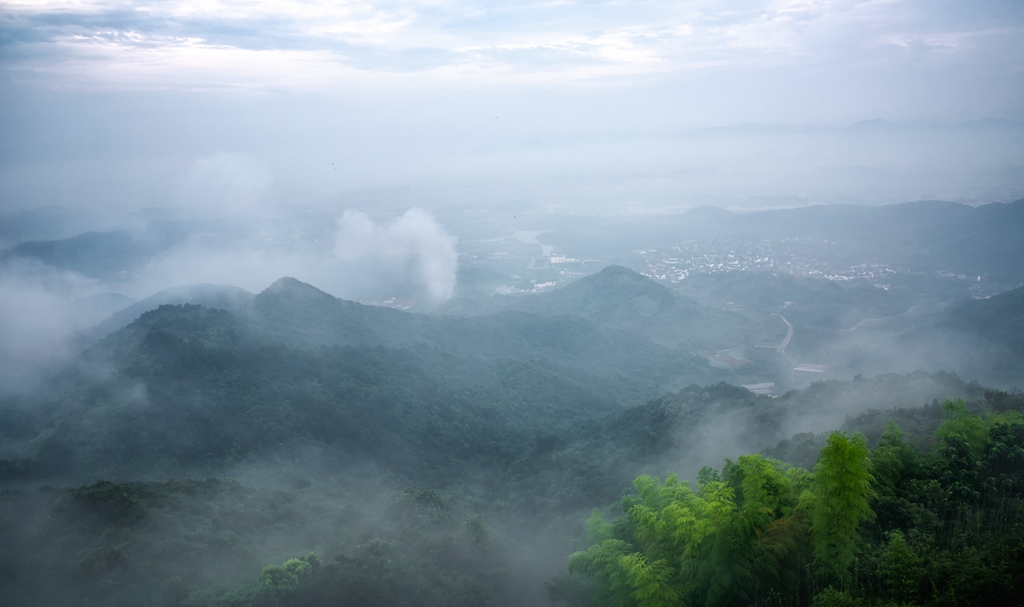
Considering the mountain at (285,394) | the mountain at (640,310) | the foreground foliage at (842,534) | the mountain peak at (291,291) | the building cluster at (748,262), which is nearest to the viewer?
the foreground foliage at (842,534)

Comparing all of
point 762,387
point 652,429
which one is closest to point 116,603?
point 652,429

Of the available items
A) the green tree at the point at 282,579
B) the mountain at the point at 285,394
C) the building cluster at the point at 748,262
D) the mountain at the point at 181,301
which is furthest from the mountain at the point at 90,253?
the green tree at the point at 282,579

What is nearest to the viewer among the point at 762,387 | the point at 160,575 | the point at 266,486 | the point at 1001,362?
the point at 160,575

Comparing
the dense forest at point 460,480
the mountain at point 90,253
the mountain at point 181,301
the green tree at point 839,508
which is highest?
the green tree at point 839,508

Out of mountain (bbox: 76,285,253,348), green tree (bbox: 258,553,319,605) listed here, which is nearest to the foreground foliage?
green tree (bbox: 258,553,319,605)

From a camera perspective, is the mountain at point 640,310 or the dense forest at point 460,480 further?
the mountain at point 640,310

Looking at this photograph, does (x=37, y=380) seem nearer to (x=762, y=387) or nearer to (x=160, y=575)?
(x=160, y=575)

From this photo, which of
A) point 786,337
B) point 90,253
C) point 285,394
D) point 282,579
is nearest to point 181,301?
point 285,394

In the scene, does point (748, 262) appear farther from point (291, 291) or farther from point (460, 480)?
point (460, 480)

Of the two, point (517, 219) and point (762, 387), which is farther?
point (517, 219)

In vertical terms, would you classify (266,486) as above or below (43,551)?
below

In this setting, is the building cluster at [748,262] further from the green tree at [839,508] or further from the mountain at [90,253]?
the mountain at [90,253]
